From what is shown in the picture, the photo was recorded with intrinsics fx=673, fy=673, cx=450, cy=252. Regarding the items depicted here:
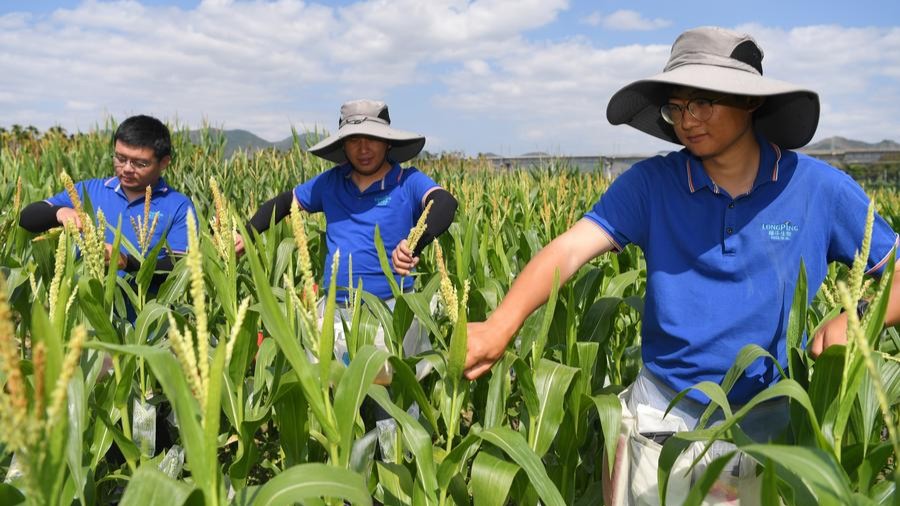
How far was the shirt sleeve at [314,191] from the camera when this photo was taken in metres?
3.16

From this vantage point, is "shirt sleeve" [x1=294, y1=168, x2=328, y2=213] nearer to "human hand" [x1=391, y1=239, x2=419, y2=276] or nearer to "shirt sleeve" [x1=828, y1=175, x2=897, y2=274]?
"human hand" [x1=391, y1=239, x2=419, y2=276]

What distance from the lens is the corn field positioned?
898 millimetres

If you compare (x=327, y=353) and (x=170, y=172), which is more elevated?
(x=170, y=172)

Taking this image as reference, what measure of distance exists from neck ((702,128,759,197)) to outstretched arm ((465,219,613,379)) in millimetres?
326

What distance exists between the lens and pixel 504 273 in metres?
2.88

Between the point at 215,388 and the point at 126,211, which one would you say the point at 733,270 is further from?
the point at 126,211

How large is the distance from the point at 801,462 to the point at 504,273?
199cm

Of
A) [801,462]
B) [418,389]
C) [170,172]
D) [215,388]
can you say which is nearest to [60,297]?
[215,388]

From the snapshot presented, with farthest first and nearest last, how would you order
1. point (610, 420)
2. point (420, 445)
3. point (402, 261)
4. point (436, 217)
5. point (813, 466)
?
point (436, 217)
point (402, 261)
point (610, 420)
point (420, 445)
point (813, 466)

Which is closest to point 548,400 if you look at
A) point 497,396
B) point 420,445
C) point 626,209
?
point 497,396

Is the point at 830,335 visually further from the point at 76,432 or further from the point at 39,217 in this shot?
the point at 39,217

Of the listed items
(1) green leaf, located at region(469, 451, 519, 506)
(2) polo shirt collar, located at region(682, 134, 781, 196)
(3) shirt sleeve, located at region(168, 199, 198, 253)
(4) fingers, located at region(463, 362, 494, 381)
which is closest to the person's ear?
(2) polo shirt collar, located at region(682, 134, 781, 196)

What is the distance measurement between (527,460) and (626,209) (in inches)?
29.8

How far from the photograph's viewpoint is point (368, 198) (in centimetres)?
300
